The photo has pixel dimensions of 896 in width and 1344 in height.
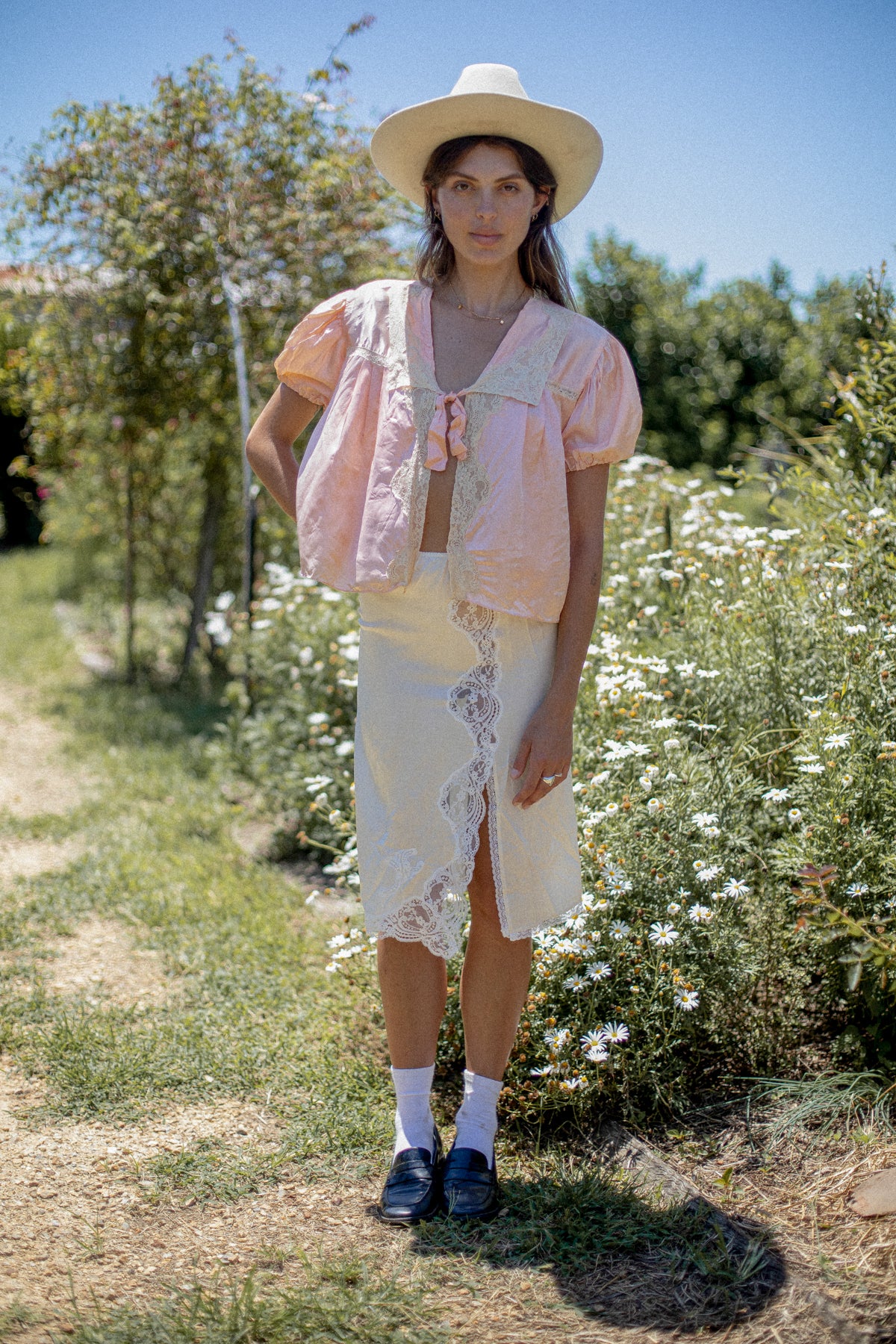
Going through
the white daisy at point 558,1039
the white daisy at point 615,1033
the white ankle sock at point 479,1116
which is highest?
the white daisy at point 615,1033

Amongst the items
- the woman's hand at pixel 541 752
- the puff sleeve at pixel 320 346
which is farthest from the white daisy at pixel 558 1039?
the puff sleeve at pixel 320 346

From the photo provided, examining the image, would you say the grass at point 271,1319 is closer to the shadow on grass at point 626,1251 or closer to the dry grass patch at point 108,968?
the shadow on grass at point 626,1251

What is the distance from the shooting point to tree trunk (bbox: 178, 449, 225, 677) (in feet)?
20.7

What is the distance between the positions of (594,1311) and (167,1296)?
2.20ft

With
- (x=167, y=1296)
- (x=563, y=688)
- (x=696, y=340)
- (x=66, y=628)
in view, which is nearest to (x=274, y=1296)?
(x=167, y=1296)

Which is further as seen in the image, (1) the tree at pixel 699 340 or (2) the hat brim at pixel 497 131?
(1) the tree at pixel 699 340

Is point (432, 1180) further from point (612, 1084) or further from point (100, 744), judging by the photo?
point (100, 744)

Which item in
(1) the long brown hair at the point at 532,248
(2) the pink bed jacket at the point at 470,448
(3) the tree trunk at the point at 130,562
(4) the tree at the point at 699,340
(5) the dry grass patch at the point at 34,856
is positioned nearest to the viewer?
(2) the pink bed jacket at the point at 470,448

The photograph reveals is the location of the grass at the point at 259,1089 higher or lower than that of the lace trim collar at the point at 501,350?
lower

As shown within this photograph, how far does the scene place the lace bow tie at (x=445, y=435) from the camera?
1899 millimetres

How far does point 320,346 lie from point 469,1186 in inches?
60.4

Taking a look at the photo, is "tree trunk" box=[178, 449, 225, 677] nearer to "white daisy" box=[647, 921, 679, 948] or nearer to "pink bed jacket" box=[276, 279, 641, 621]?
"pink bed jacket" box=[276, 279, 641, 621]

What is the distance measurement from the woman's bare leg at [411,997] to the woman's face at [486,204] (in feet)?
4.08

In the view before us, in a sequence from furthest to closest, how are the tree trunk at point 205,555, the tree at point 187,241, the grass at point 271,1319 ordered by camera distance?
the tree trunk at point 205,555
the tree at point 187,241
the grass at point 271,1319
